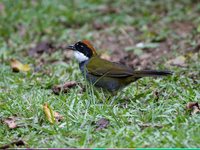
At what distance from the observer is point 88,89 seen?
274 inches

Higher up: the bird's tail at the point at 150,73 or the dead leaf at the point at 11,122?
the bird's tail at the point at 150,73

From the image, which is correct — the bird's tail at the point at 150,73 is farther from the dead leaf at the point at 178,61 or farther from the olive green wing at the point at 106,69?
the dead leaf at the point at 178,61

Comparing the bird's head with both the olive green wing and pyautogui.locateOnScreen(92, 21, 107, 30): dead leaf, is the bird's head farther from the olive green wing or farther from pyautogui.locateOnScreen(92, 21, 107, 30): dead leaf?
pyautogui.locateOnScreen(92, 21, 107, 30): dead leaf

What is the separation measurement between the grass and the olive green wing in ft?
0.92

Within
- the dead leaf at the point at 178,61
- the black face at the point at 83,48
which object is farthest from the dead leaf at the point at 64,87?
the dead leaf at the point at 178,61

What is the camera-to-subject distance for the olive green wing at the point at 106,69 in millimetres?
6871

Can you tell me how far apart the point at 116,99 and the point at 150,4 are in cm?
626

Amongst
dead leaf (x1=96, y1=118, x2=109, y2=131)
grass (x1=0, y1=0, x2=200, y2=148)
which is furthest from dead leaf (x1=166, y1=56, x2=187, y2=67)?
dead leaf (x1=96, y1=118, x2=109, y2=131)

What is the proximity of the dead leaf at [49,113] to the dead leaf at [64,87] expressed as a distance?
1.14 m

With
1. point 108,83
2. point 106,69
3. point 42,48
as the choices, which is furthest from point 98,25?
point 108,83

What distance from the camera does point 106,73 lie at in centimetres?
703

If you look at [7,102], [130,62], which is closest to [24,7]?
[130,62]

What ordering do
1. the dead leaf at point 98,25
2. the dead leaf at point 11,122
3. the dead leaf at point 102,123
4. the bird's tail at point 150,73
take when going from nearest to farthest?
1. the dead leaf at point 102,123
2. the dead leaf at point 11,122
3. the bird's tail at point 150,73
4. the dead leaf at point 98,25

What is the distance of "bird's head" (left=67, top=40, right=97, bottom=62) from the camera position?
737 cm
